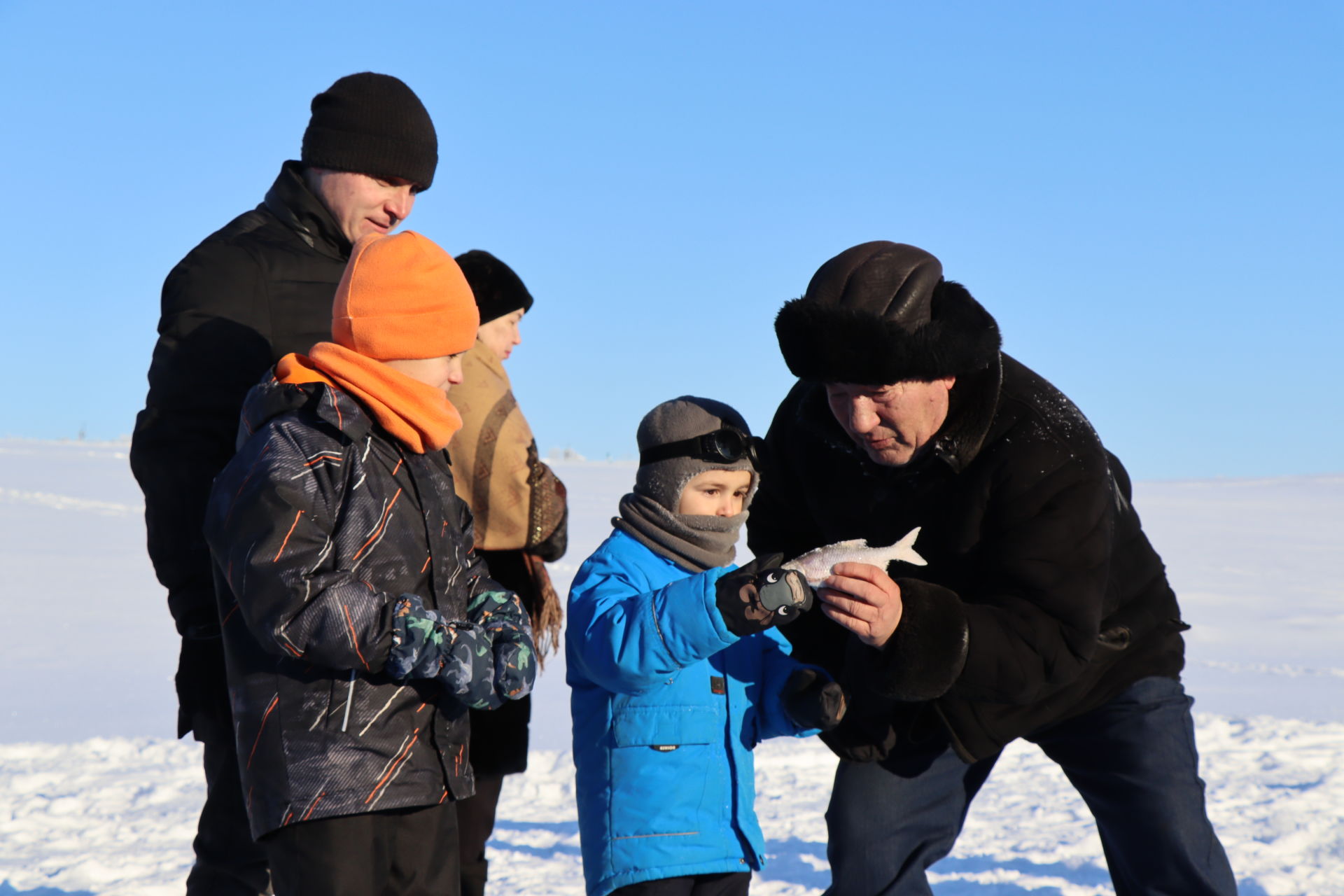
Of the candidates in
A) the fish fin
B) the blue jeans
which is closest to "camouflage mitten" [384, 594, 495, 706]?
the fish fin

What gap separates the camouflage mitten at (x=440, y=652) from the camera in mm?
2270

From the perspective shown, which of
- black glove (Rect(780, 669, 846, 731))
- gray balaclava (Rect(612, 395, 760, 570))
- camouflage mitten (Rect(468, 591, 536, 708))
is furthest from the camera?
gray balaclava (Rect(612, 395, 760, 570))

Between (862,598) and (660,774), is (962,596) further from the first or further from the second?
(660,774)

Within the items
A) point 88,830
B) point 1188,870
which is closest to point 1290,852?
point 1188,870

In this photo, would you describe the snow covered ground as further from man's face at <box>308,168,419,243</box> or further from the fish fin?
man's face at <box>308,168,419,243</box>

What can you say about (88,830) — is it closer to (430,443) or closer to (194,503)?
(194,503)

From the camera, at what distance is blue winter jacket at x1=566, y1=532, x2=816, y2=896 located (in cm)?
271

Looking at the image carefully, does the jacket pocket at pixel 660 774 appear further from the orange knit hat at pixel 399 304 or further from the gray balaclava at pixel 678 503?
the orange knit hat at pixel 399 304

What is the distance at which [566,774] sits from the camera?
5.76 m

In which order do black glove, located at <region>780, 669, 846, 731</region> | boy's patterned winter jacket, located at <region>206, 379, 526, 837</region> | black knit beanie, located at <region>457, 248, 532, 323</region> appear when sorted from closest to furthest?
boy's patterned winter jacket, located at <region>206, 379, 526, 837</region> < black glove, located at <region>780, 669, 846, 731</region> < black knit beanie, located at <region>457, 248, 532, 323</region>

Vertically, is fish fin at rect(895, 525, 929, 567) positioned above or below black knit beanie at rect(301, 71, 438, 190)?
below

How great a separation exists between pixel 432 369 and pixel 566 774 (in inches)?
144

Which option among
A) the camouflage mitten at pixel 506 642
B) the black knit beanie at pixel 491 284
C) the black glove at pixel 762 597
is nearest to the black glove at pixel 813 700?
the black glove at pixel 762 597

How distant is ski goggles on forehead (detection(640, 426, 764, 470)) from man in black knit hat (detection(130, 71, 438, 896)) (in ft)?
2.84
